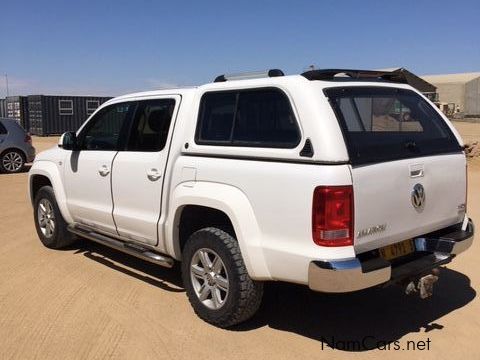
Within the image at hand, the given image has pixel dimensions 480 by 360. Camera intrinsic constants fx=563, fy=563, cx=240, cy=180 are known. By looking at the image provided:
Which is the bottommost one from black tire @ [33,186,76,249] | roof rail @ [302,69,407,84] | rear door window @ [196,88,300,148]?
black tire @ [33,186,76,249]

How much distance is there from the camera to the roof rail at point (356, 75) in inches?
156

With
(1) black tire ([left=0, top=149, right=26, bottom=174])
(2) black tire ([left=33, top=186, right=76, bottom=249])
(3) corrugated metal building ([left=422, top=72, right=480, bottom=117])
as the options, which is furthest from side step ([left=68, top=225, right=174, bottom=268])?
(3) corrugated metal building ([left=422, top=72, right=480, bottom=117])

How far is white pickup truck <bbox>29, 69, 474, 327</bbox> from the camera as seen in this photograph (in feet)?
11.8

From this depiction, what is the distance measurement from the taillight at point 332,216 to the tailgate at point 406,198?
68mm

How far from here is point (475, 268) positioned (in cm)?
583

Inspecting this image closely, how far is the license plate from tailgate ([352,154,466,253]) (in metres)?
0.06

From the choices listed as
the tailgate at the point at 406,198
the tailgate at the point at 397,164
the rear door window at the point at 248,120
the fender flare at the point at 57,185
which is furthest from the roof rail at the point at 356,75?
the fender flare at the point at 57,185

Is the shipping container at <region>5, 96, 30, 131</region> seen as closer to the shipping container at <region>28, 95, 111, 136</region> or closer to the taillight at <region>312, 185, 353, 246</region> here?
the shipping container at <region>28, 95, 111, 136</region>

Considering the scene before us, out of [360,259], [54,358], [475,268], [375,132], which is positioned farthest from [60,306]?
[475,268]

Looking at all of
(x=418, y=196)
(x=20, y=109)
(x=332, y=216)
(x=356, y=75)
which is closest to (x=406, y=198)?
(x=418, y=196)

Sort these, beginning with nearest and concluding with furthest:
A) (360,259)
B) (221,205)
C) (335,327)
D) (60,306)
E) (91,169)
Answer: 1. (360,259)
2. (221,205)
3. (335,327)
4. (60,306)
5. (91,169)

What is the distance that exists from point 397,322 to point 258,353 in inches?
49.2

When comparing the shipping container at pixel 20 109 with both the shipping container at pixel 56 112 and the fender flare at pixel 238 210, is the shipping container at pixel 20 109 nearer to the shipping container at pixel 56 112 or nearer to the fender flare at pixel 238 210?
the shipping container at pixel 56 112

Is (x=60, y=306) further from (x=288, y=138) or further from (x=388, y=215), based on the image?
(x=388, y=215)
